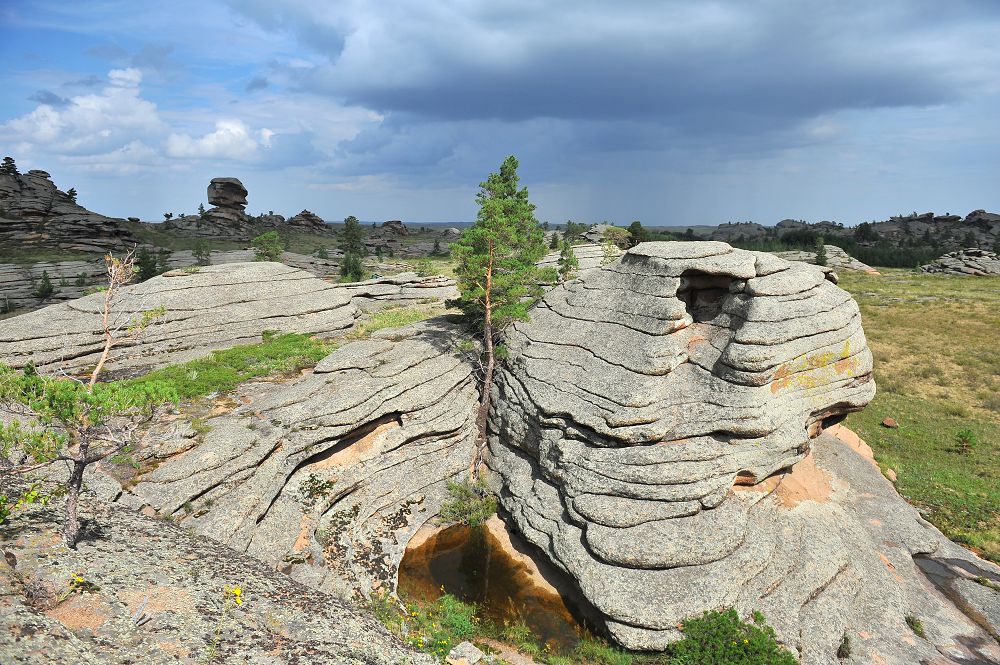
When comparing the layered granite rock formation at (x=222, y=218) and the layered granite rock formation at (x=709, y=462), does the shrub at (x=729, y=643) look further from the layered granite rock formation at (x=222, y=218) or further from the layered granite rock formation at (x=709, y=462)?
the layered granite rock formation at (x=222, y=218)

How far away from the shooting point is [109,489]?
15.2m

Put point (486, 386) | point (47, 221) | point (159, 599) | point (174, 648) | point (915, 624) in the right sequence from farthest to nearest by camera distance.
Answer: point (47, 221) → point (486, 386) → point (915, 624) → point (159, 599) → point (174, 648)

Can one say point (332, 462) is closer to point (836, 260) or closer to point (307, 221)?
point (836, 260)

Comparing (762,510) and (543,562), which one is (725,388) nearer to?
(762,510)

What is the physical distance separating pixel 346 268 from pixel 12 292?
33388 millimetres

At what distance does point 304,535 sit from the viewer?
731 inches

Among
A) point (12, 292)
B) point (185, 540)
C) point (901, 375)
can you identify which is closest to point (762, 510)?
point (185, 540)

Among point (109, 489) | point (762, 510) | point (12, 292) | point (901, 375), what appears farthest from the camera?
point (12, 292)

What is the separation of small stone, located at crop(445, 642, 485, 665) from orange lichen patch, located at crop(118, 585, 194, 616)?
7.77 metres

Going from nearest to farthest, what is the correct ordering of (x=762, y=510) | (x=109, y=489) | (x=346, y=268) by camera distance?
(x=109, y=489), (x=762, y=510), (x=346, y=268)

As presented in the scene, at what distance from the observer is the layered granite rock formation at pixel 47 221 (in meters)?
72.6

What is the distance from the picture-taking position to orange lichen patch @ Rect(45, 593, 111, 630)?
916cm

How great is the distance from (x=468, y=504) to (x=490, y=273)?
11485 millimetres

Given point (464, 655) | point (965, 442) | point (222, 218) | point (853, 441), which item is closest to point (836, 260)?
point (965, 442)
